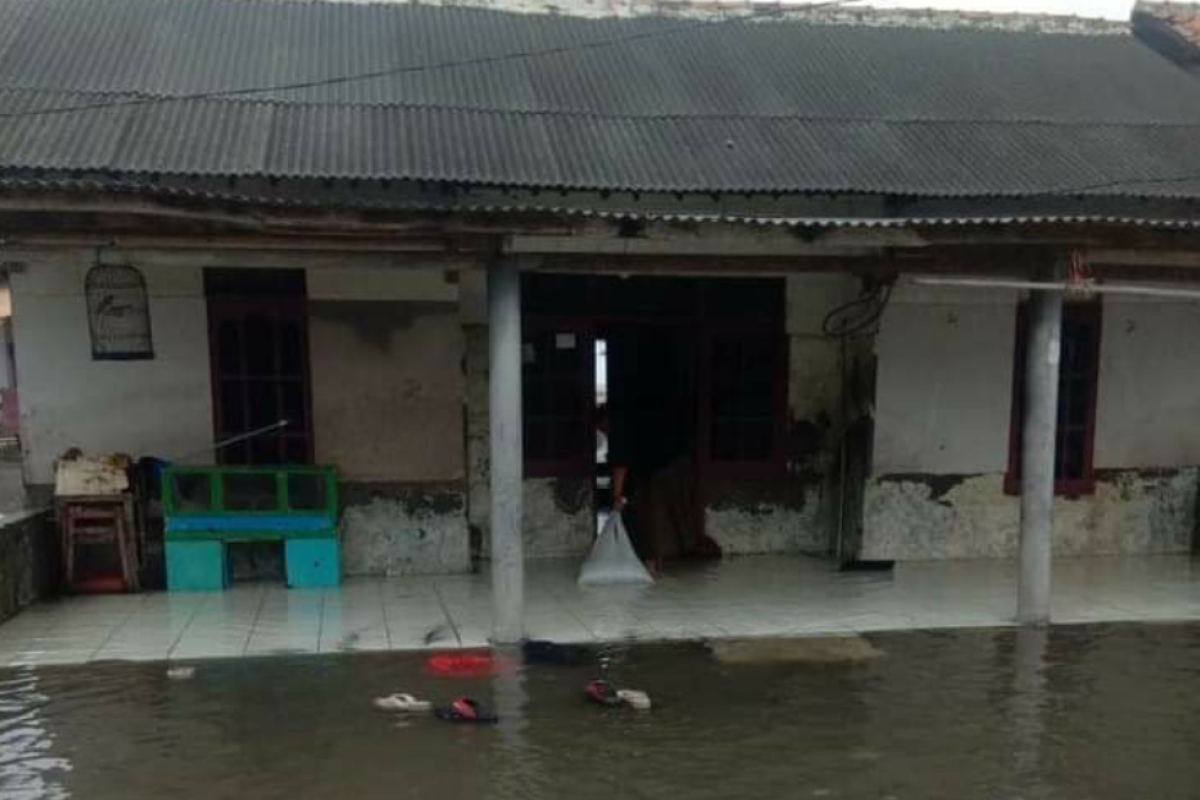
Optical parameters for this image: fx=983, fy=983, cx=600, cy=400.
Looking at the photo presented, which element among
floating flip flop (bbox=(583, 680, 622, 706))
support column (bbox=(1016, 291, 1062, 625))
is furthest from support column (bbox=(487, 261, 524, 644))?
support column (bbox=(1016, 291, 1062, 625))

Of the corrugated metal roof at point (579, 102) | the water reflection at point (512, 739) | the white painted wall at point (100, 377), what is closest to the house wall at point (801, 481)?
the corrugated metal roof at point (579, 102)

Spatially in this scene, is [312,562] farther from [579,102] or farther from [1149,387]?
[1149,387]

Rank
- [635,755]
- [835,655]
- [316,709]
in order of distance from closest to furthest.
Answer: [635,755] → [316,709] → [835,655]

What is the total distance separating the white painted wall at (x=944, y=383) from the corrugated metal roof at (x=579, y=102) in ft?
5.08

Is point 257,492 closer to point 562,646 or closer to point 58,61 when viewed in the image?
point 562,646

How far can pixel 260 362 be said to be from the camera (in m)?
8.61

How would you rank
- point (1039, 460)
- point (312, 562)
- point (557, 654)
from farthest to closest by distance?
point (312, 562) < point (1039, 460) < point (557, 654)

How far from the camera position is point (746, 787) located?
4602mm

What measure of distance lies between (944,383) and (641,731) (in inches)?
215

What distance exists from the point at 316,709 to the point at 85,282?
15.4 ft

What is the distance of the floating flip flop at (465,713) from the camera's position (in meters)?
5.29

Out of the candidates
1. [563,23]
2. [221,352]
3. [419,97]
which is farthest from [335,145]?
[563,23]

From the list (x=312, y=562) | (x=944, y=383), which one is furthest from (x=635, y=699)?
(x=944, y=383)

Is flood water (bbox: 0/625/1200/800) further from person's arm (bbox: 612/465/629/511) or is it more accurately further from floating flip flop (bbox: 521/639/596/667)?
person's arm (bbox: 612/465/629/511)
